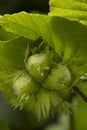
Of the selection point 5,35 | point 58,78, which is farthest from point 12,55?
point 58,78

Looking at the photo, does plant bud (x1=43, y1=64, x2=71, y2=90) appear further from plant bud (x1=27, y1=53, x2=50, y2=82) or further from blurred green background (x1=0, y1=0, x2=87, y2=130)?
blurred green background (x1=0, y1=0, x2=87, y2=130)

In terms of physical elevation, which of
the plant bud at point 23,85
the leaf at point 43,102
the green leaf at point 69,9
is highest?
the green leaf at point 69,9

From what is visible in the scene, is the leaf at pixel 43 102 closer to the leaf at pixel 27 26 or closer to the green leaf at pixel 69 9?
the leaf at pixel 27 26

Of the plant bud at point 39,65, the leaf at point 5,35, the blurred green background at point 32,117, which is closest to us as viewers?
the plant bud at point 39,65

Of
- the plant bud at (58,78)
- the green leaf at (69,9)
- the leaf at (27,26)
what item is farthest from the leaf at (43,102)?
the green leaf at (69,9)

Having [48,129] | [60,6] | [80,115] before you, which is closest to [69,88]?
[60,6]

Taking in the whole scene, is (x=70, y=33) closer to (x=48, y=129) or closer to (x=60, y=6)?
(x=60, y=6)

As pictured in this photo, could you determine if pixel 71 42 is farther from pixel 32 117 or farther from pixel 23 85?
pixel 32 117
